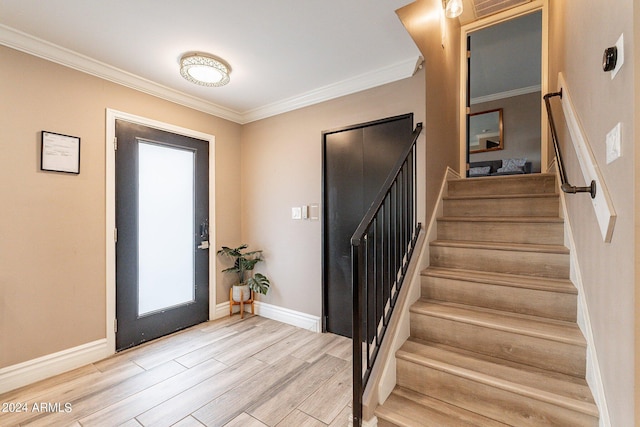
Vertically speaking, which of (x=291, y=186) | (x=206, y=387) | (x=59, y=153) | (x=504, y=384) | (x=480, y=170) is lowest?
(x=206, y=387)

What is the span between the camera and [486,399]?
140 centimetres

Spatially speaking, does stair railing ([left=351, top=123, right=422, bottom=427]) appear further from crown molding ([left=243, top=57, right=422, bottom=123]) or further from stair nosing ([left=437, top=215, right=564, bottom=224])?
crown molding ([left=243, top=57, right=422, bottom=123])

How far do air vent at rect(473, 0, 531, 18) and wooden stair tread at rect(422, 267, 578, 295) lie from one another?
2897 mm

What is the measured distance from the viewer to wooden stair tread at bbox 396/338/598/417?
1.24m

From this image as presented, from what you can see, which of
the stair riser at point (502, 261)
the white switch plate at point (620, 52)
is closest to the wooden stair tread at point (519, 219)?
the stair riser at point (502, 261)

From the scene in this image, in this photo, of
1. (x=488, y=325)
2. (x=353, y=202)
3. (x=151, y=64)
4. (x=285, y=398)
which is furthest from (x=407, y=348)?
(x=151, y=64)

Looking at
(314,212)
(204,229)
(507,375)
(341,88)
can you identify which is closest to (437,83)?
(341,88)

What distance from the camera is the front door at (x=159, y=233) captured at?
8.31 ft

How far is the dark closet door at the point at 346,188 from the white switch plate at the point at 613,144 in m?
1.52

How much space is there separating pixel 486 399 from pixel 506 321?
0.44 m

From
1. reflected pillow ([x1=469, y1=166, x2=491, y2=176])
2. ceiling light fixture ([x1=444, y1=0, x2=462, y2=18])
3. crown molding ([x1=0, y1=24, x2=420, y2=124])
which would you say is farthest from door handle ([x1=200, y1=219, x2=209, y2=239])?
reflected pillow ([x1=469, y1=166, x2=491, y2=176])

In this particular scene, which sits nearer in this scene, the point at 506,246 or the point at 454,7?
the point at 506,246

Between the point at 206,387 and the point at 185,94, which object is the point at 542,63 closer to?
the point at 185,94

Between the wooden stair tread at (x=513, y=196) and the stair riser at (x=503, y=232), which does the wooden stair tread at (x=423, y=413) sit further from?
Result: the wooden stair tread at (x=513, y=196)
